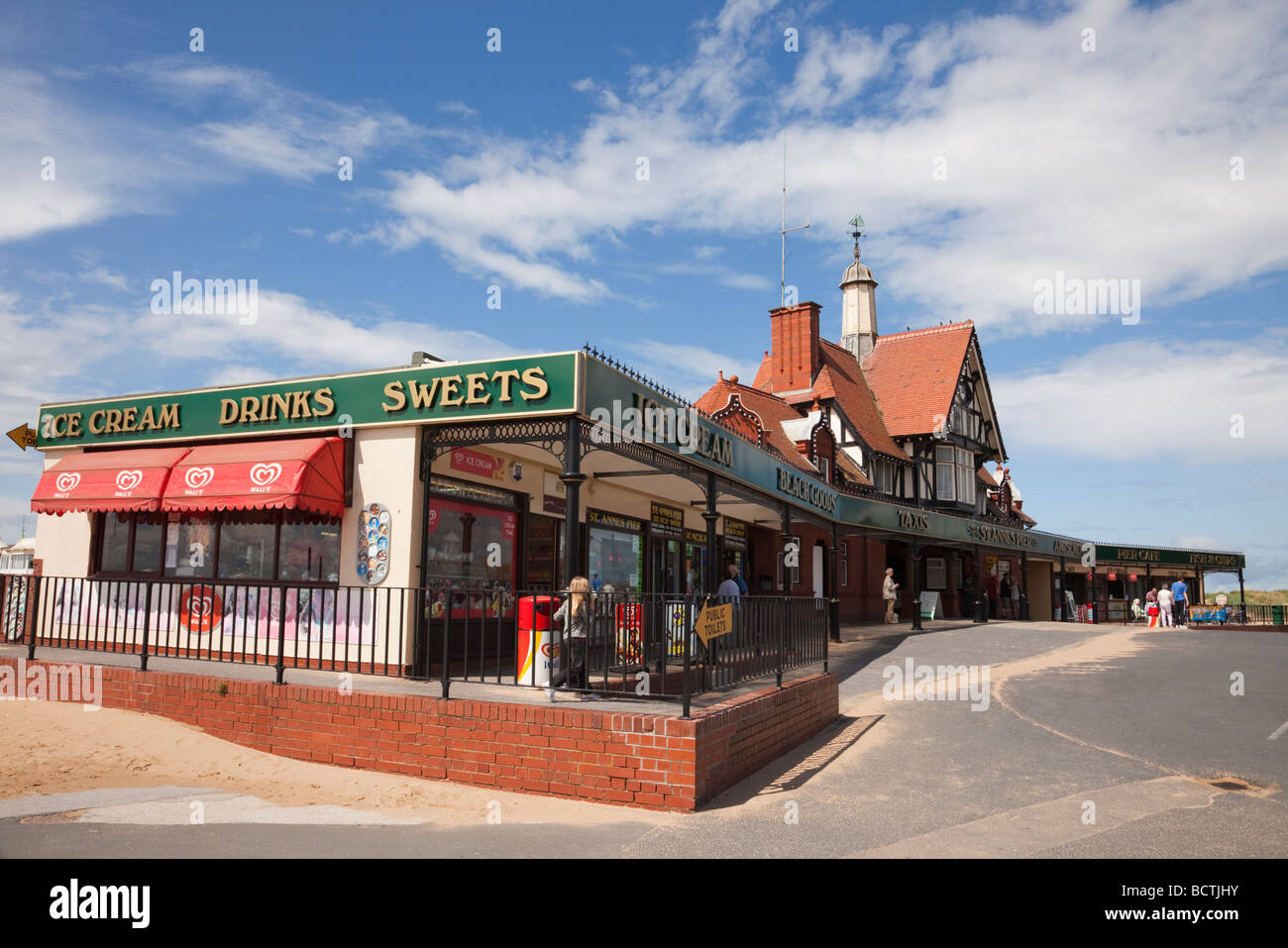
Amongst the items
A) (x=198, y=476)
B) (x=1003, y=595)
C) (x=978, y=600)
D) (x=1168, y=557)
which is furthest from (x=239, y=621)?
(x=1168, y=557)

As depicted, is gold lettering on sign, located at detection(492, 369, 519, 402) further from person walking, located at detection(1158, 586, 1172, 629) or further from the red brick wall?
person walking, located at detection(1158, 586, 1172, 629)

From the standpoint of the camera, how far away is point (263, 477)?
10.9 m

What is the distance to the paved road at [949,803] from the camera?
5820 millimetres

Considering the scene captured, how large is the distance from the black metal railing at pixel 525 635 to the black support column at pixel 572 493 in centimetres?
43

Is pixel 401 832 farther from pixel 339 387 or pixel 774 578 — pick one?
pixel 774 578

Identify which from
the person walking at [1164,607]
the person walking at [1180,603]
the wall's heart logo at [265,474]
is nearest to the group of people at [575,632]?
the wall's heart logo at [265,474]

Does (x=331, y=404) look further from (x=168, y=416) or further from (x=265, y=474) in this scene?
(x=168, y=416)

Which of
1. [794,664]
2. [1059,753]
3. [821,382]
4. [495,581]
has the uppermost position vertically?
[821,382]

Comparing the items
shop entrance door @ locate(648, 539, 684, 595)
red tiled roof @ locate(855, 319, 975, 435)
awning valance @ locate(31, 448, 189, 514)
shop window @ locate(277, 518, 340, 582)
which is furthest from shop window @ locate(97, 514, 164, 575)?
red tiled roof @ locate(855, 319, 975, 435)

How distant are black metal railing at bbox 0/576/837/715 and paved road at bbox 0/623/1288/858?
117 cm

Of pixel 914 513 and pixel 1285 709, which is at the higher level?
pixel 914 513
